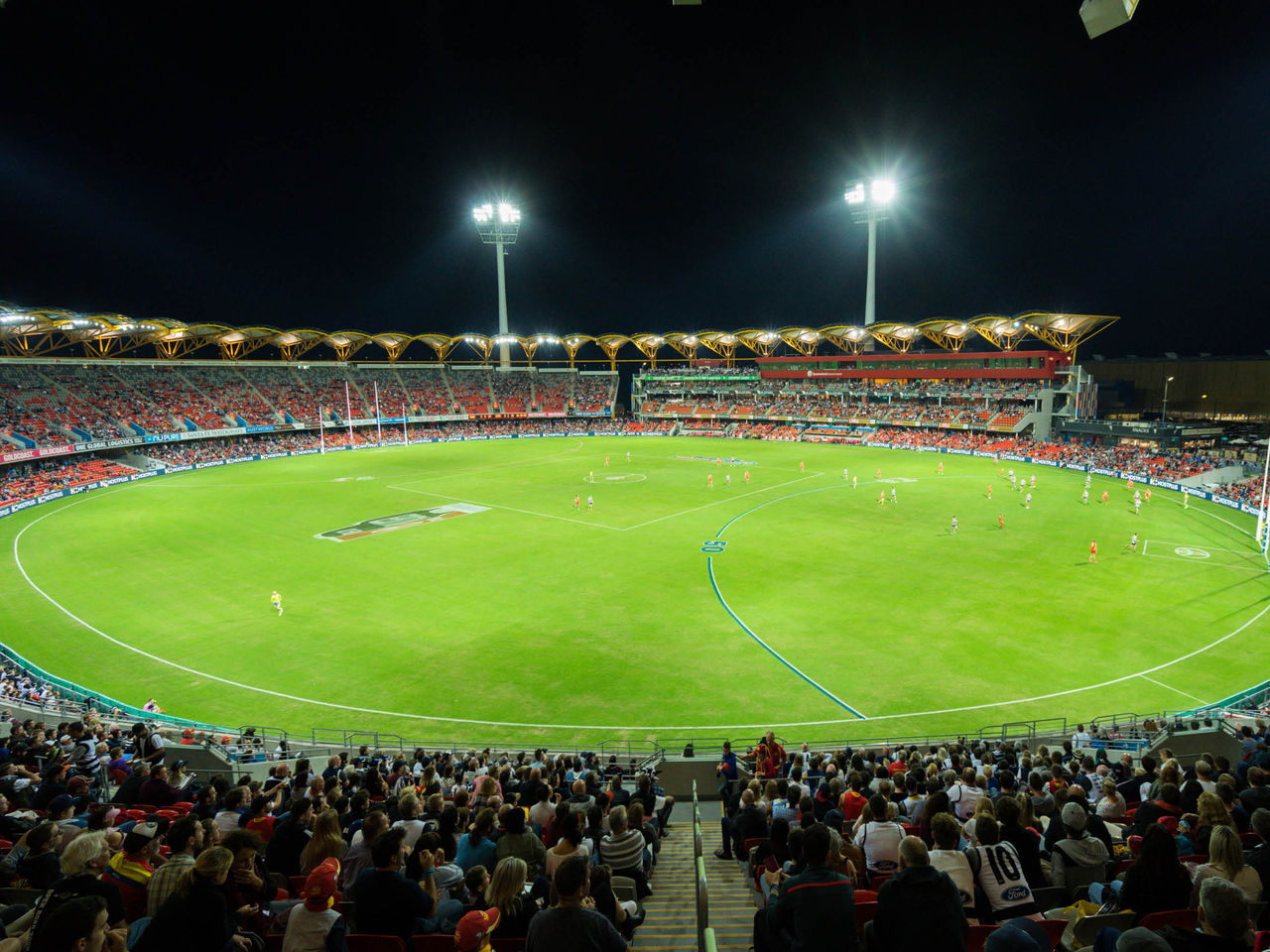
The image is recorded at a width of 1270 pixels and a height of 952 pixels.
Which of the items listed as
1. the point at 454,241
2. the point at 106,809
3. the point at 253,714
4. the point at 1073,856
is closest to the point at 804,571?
the point at 253,714

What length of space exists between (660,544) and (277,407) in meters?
69.8

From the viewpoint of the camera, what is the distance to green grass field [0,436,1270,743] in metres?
19.2

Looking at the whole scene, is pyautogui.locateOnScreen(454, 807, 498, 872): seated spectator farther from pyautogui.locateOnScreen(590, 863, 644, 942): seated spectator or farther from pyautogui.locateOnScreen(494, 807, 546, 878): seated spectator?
pyautogui.locateOnScreen(590, 863, 644, 942): seated spectator

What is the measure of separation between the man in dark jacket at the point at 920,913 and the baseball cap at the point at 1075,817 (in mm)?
2741

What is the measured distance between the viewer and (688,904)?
7410mm

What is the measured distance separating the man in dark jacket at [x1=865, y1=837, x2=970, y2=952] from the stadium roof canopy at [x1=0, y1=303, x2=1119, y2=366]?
247ft

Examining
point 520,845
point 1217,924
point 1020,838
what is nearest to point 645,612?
point 520,845

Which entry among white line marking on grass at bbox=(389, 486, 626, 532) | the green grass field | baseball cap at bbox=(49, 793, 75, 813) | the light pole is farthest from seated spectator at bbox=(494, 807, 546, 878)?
the light pole

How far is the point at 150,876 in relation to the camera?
16.7 feet

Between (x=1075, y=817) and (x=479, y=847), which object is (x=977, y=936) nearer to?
(x=1075, y=817)

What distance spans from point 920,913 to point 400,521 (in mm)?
40632

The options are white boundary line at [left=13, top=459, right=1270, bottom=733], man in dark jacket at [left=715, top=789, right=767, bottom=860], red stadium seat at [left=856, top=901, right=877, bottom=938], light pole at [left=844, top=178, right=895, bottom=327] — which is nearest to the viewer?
red stadium seat at [left=856, top=901, right=877, bottom=938]

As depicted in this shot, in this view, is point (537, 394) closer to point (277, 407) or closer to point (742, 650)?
point (277, 407)

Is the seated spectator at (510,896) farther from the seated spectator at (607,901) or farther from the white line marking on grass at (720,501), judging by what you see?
the white line marking on grass at (720,501)
